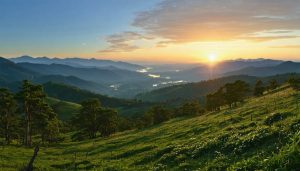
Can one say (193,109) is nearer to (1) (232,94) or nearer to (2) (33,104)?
(1) (232,94)

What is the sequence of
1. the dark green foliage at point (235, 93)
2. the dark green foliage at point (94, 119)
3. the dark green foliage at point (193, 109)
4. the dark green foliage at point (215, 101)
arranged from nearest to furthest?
the dark green foliage at point (235, 93)
the dark green foliage at point (215, 101)
the dark green foliage at point (94, 119)
the dark green foliage at point (193, 109)

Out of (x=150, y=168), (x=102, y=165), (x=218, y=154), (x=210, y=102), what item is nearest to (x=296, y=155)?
(x=218, y=154)

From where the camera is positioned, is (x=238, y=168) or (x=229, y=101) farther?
(x=229, y=101)

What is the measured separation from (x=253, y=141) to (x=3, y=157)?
1574 inches

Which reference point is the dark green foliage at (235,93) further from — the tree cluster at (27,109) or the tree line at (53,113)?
the tree cluster at (27,109)

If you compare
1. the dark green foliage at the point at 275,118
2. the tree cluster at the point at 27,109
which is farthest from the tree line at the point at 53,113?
the dark green foliage at the point at 275,118

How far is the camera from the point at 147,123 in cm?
13075

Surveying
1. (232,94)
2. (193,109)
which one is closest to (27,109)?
(232,94)

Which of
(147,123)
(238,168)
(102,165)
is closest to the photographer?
(238,168)

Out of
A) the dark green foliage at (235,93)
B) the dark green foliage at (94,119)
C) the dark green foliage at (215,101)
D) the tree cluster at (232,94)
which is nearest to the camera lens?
the dark green foliage at (235,93)

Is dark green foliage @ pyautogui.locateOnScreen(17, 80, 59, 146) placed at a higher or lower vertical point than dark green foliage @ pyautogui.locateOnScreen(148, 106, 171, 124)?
higher

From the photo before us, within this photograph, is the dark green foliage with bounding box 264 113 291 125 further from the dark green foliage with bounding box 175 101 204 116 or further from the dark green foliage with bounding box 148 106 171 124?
the dark green foliage with bounding box 148 106 171 124

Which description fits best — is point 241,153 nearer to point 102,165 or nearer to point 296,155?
point 296,155

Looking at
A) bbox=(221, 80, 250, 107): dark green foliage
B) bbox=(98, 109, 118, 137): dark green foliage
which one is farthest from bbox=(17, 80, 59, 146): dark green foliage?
bbox=(221, 80, 250, 107): dark green foliage
